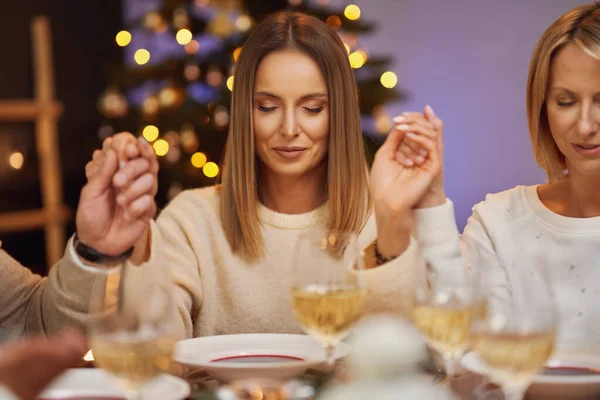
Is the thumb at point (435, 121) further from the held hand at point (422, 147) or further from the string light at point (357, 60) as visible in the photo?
the string light at point (357, 60)

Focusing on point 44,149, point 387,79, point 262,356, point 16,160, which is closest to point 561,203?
point 262,356

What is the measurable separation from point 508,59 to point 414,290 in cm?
445

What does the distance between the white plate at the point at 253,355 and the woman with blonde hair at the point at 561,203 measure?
38 cm

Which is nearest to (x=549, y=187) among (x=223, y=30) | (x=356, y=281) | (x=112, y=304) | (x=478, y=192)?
(x=356, y=281)

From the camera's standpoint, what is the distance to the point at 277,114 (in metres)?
1.90

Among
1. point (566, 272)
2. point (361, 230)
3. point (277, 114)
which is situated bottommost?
point (566, 272)

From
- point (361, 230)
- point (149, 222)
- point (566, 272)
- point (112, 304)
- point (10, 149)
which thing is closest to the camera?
point (112, 304)

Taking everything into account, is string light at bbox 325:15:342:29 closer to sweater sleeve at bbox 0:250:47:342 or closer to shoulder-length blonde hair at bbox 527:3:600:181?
shoulder-length blonde hair at bbox 527:3:600:181

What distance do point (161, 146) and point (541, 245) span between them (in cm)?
262

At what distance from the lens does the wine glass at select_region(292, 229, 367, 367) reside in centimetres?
117

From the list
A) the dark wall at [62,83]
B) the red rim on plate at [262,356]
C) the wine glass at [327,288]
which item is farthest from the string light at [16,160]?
the wine glass at [327,288]

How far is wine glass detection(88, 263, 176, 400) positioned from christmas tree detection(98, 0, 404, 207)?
3.00 m

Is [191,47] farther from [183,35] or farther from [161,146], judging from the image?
[161,146]

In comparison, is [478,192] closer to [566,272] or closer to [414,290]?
[566,272]
